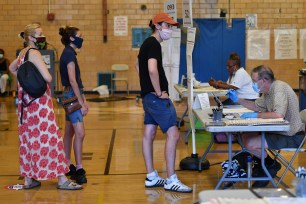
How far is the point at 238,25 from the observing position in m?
11.7

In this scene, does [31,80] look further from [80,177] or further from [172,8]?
[172,8]

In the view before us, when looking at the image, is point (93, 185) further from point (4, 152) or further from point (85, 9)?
point (85, 9)

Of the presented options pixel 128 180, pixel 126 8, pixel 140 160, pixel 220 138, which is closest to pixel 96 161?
pixel 140 160

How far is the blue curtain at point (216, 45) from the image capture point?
11.6 meters

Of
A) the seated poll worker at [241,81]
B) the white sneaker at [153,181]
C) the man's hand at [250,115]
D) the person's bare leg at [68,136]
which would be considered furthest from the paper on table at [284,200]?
the seated poll worker at [241,81]

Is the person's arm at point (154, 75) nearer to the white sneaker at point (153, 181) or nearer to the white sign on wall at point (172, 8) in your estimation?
the white sneaker at point (153, 181)

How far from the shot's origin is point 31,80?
5395 millimetres

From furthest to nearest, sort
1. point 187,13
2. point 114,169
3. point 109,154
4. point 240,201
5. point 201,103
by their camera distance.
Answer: point 109,154 → point 187,13 → point 114,169 → point 201,103 → point 240,201

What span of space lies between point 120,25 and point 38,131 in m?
10.3

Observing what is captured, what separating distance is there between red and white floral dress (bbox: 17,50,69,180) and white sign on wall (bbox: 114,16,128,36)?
10.1 metres

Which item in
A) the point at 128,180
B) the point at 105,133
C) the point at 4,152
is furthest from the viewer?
the point at 105,133

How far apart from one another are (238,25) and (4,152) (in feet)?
18.4

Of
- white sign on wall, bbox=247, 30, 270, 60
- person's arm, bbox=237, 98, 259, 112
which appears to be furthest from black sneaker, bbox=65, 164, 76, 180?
white sign on wall, bbox=247, 30, 270, 60

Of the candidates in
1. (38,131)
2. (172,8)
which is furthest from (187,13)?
(38,131)
